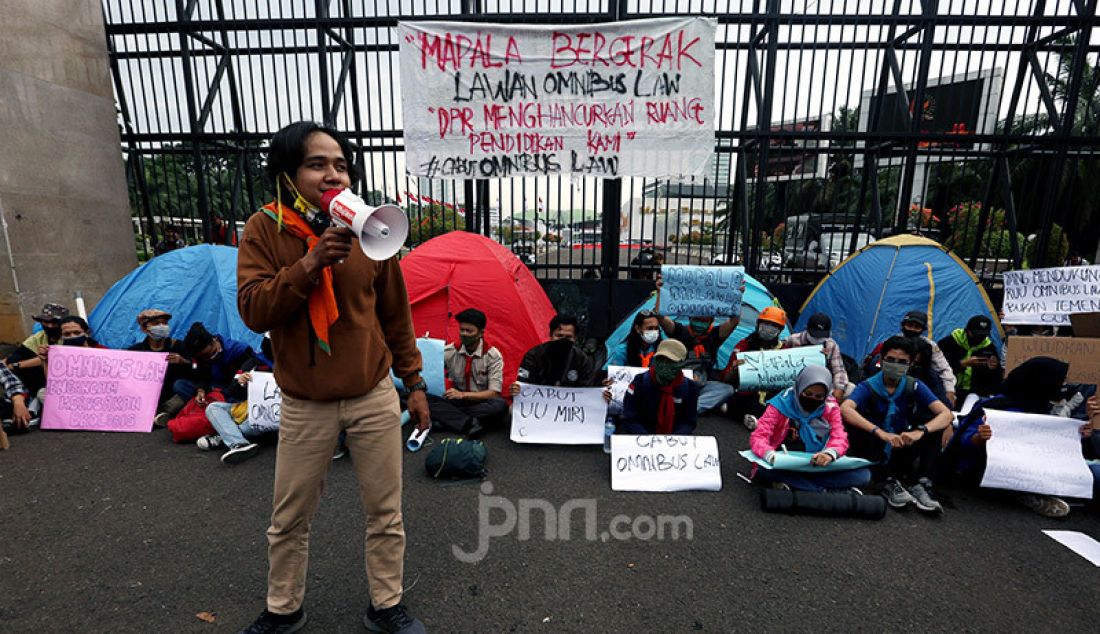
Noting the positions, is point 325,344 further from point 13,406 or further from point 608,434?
point 13,406

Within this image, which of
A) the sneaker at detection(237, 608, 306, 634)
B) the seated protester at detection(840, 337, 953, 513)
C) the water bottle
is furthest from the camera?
the water bottle

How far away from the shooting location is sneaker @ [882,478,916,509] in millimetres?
3330

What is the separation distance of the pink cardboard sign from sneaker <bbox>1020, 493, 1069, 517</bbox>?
660cm

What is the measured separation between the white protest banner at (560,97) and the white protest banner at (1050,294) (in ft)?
10.2

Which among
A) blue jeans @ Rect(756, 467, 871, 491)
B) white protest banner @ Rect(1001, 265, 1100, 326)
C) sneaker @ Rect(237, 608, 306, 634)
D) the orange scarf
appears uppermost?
the orange scarf

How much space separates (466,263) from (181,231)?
16.6 feet

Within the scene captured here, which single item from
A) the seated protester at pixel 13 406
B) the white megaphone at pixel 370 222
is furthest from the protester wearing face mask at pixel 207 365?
the white megaphone at pixel 370 222

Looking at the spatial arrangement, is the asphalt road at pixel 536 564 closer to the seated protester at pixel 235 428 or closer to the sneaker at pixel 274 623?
the sneaker at pixel 274 623

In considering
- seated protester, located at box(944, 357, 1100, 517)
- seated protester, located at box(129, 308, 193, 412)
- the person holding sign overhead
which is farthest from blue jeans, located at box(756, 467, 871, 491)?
seated protester, located at box(129, 308, 193, 412)

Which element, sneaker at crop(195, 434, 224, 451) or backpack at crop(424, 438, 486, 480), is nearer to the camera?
backpack at crop(424, 438, 486, 480)

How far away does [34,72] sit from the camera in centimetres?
600

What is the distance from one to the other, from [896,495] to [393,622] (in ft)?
10.2
